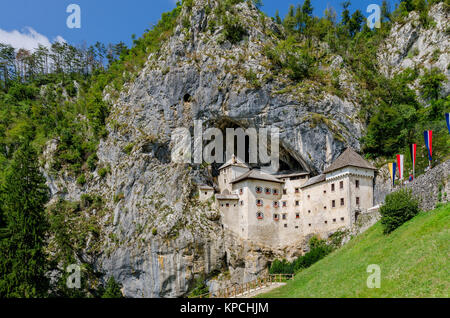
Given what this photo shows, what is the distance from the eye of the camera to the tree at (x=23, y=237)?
135 ft

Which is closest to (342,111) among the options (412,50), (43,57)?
(412,50)

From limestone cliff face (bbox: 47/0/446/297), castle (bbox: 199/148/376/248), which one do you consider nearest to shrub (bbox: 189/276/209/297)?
limestone cliff face (bbox: 47/0/446/297)

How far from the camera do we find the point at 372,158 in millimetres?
54781

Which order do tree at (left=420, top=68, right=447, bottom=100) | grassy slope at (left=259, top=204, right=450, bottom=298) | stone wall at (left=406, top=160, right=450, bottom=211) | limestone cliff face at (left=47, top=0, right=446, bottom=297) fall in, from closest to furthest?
grassy slope at (left=259, top=204, right=450, bottom=298)
stone wall at (left=406, top=160, right=450, bottom=211)
limestone cliff face at (left=47, top=0, right=446, bottom=297)
tree at (left=420, top=68, right=447, bottom=100)

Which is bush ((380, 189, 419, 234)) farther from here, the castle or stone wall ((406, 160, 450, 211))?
the castle

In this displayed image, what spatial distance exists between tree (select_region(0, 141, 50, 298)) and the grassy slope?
25962 millimetres

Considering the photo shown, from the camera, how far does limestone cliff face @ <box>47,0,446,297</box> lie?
183ft

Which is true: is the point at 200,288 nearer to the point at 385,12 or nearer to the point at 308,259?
the point at 308,259

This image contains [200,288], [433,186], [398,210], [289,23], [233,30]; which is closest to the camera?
[433,186]

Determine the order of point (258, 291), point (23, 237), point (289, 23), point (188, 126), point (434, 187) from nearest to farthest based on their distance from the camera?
point (434, 187)
point (258, 291)
point (23, 237)
point (188, 126)
point (289, 23)

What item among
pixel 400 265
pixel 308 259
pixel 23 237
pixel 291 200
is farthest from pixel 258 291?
pixel 23 237

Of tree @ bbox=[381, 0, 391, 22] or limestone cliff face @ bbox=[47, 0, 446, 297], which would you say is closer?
limestone cliff face @ bbox=[47, 0, 446, 297]

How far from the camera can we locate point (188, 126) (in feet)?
205

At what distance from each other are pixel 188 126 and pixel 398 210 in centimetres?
3616
